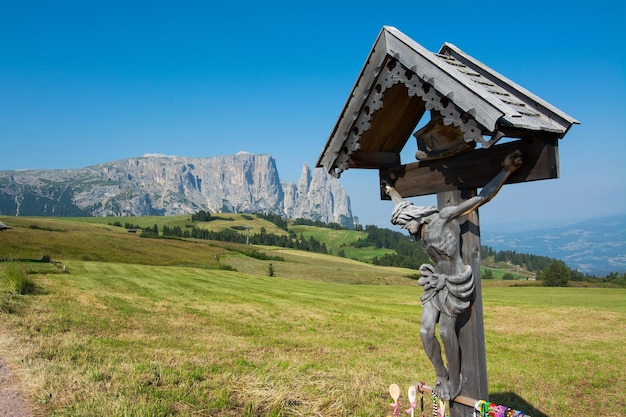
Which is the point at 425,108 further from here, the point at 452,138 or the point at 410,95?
the point at 410,95

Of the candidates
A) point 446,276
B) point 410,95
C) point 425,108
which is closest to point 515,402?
point 446,276

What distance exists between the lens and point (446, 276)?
5008mm

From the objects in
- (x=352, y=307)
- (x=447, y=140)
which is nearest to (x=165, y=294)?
(x=352, y=307)

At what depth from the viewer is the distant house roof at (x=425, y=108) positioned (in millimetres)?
4469

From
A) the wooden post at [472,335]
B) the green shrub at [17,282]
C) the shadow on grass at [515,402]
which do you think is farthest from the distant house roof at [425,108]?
the green shrub at [17,282]

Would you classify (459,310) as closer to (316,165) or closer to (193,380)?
(316,165)

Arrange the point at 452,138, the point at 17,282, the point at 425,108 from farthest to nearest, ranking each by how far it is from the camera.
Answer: the point at 17,282
the point at 425,108
the point at 452,138

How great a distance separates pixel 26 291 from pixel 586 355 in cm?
2274

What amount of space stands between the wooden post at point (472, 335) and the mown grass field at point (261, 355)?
7.76 ft

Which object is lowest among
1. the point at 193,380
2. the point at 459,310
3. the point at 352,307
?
the point at 352,307

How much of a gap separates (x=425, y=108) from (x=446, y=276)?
2433mm

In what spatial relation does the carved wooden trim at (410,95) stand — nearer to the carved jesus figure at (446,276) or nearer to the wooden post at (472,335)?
the carved jesus figure at (446,276)

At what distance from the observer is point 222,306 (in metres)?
23.6

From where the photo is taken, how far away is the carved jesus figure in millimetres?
4902
